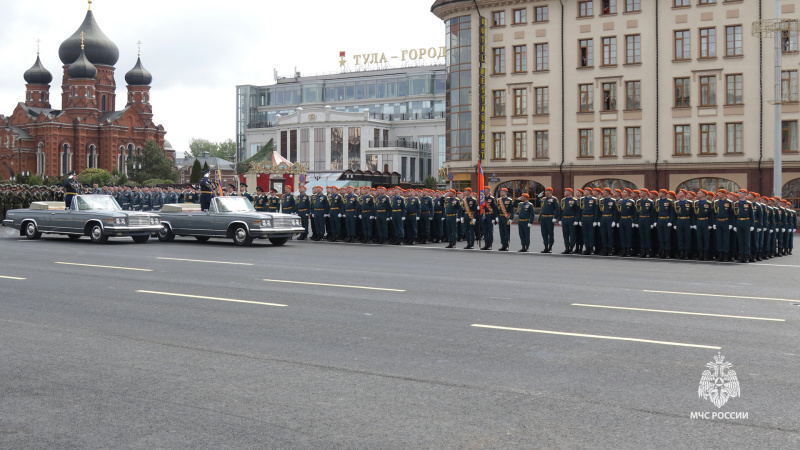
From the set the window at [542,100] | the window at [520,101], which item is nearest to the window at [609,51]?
the window at [542,100]

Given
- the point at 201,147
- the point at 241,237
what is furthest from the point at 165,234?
the point at 201,147

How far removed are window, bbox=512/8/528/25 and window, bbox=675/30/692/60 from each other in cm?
947

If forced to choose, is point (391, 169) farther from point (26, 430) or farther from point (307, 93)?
point (26, 430)

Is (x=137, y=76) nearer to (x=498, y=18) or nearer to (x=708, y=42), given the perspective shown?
(x=498, y=18)

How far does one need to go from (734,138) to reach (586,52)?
10.3m

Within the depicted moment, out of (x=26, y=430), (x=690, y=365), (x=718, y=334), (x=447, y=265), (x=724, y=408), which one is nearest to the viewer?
(x=26, y=430)

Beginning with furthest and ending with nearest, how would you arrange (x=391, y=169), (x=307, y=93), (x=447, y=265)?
(x=307, y=93)
(x=391, y=169)
(x=447, y=265)

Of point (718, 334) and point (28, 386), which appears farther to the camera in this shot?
point (718, 334)

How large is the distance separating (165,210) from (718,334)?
20.2m

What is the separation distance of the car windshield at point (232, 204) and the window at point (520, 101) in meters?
31.6

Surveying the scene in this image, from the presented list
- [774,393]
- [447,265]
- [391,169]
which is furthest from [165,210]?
[391,169]

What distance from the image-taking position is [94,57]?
11969 cm

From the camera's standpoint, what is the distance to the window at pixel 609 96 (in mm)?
51312

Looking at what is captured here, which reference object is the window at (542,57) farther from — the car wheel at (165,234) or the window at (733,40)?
the car wheel at (165,234)
